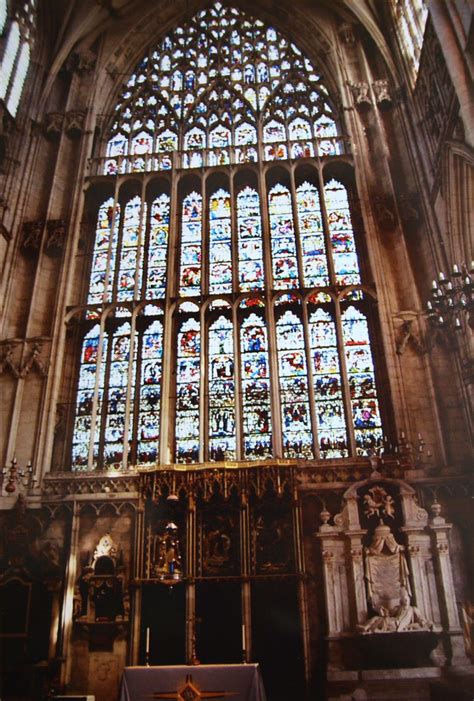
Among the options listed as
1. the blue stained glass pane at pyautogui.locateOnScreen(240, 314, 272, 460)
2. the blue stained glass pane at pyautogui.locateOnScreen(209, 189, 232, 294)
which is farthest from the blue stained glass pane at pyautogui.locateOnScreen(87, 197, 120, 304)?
the blue stained glass pane at pyautogui.locateOnScreen(240, 314, 272, 460)

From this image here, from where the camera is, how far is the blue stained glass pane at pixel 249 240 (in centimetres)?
1521

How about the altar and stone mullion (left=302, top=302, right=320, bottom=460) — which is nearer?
the altar

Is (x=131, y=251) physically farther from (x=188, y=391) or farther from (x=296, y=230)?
(x=188, y=391)

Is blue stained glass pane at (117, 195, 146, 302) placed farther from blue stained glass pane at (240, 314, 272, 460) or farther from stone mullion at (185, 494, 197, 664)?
stone mullion at (185, 494, 197, 664)

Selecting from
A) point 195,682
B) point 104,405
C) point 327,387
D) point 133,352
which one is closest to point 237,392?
point 327,387

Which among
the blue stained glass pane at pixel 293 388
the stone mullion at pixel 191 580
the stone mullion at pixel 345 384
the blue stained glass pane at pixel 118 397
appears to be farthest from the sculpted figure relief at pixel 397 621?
the blue stained glass pane at pixel 118 397

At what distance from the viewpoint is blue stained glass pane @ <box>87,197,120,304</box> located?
15442 millimetres

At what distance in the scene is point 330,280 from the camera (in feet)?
48.4

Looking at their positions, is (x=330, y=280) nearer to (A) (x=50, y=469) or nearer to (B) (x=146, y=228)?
(B) (x=146, y=228)

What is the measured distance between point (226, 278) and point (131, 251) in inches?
106

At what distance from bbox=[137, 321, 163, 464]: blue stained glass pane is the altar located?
479 centimetres

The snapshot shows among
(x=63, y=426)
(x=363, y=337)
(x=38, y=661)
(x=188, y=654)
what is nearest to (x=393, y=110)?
(x=363, y=337)

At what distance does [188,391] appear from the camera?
1391 centimetres

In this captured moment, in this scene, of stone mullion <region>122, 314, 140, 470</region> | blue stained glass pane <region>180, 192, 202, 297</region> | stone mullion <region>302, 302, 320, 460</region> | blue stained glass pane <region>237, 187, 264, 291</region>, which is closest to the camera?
stone mullion <region>302, 302, 320, 460</region>
